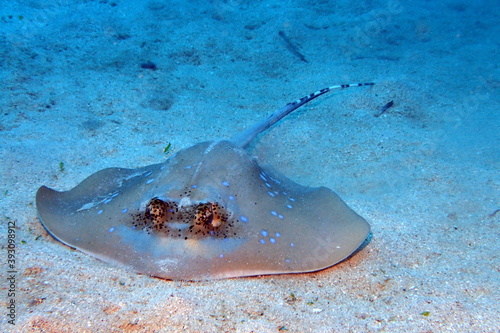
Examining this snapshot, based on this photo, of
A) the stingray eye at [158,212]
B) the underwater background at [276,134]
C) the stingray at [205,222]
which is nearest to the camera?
the underwater background at [276,134]

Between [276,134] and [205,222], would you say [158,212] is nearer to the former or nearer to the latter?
[205,222]

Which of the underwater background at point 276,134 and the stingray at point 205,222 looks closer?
the underwater background at point 276,134

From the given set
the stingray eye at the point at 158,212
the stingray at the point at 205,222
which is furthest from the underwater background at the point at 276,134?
the stingray eye at the point at 158,212

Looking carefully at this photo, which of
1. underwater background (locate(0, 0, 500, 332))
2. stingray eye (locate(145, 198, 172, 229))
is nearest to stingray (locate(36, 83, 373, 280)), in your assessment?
stingray eye (locate(145, 198, 172, 229))

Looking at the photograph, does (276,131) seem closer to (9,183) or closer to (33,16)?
(9,183)

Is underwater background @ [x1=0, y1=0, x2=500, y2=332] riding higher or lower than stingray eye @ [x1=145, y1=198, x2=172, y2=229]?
lower

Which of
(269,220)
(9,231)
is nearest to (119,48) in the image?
(9,231)

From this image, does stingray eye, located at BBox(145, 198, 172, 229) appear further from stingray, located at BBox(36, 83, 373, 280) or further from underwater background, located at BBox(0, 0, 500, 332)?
underwater background, located at BBox(0, 0, 500, 332)

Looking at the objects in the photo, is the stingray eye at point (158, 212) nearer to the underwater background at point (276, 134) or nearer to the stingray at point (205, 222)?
the stingray at point (205, 222)
